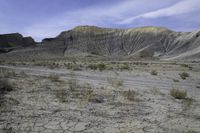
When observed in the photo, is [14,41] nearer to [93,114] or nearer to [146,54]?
[146,54]

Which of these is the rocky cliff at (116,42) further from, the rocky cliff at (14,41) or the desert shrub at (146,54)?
the rocky cliff at (14,41)

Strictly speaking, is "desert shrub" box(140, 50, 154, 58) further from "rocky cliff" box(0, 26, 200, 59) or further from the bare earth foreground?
the bare earth foreground

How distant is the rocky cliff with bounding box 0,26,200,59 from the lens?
130 m

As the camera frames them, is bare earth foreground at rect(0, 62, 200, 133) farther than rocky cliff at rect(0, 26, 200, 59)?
No

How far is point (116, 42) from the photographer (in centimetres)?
14725

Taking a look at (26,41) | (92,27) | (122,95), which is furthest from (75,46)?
(122,95)

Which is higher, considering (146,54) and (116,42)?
(116,42)

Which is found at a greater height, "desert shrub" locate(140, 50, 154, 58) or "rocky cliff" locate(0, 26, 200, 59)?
"rocky cliff" locate(0, 26, 200, 59)

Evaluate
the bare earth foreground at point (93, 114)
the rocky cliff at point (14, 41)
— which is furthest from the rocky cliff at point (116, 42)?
the bare earth foreground at point (93, 114)

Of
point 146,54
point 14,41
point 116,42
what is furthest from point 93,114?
point 14,41

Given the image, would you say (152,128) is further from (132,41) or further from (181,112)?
(132,41)

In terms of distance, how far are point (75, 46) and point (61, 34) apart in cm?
1848

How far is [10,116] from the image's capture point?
23.9ft

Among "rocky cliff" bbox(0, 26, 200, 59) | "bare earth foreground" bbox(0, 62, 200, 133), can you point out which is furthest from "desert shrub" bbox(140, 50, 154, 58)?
"bare earth foreground" bbox(0, 62, 200, 133)
